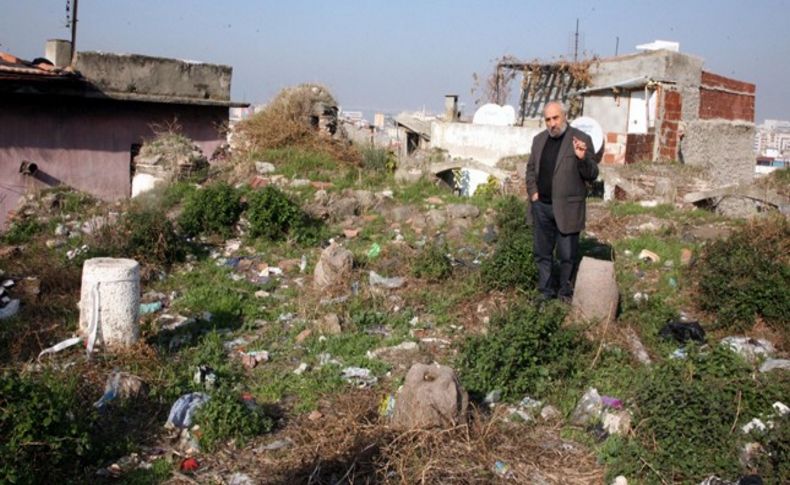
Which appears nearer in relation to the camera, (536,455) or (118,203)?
(536,455)

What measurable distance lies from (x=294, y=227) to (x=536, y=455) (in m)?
5.31

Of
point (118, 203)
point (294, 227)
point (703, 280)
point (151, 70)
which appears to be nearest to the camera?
point (703, 280)

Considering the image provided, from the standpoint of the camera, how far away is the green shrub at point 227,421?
14.1 ft

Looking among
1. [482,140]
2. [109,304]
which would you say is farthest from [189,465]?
[482,140]

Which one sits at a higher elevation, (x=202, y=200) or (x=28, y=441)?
(x=202, y=200)

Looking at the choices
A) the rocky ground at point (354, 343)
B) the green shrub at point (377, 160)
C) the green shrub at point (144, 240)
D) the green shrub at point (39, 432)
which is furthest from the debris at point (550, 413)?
the green shrub at point (377, 160)

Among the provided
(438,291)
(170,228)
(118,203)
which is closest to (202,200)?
(170,228)

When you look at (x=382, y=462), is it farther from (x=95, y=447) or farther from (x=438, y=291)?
(x=438, y=291)

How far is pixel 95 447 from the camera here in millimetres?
4074

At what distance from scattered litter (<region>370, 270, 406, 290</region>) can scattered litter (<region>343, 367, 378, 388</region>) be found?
1.90 m

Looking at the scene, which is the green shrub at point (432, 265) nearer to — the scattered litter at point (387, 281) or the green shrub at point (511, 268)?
the scattered litter at point (387, 281)

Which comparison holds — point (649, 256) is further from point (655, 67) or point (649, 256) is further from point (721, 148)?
point (721, 148)

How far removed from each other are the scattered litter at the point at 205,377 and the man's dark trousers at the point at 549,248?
2.83 metres

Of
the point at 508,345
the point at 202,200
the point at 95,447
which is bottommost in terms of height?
the point at 95,447
